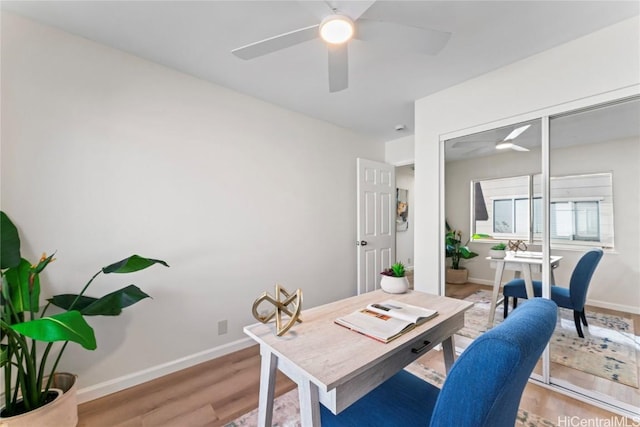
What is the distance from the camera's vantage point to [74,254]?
1.83m

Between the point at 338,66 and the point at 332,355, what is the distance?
1.65 meters

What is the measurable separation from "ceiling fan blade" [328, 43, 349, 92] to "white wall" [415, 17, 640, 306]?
4.16 feet

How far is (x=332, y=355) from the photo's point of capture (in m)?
1.00

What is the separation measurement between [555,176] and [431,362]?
5.95 feet

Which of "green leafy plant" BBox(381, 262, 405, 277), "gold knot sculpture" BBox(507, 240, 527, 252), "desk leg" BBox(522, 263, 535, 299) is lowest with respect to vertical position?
"desk leg" BBox(522, 263, 535, 299)

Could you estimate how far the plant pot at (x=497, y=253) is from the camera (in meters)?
2.39

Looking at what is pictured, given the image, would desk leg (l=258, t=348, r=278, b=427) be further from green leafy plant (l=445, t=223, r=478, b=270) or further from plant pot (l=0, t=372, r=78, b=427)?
green leafy plant (l=445, t=223, r=478, b=270)

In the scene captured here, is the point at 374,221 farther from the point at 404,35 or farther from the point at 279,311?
the point at 279,311

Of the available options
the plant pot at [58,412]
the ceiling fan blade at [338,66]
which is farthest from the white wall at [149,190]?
the ceiling fan blade at [338,66]

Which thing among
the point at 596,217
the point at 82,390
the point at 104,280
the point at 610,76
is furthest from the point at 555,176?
the point at 82,390

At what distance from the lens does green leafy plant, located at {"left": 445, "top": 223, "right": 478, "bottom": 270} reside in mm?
2608

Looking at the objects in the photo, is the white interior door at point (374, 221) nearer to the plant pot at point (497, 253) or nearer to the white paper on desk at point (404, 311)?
the plant pot at point (497, 253)

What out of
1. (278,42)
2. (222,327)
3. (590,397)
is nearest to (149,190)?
(222,327)

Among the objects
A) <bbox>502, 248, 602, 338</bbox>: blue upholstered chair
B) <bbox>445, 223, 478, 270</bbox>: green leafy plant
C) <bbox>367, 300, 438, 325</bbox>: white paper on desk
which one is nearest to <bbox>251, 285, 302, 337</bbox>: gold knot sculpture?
<bbox>367, 300, 438, 325</bbox>: white paper on desk
